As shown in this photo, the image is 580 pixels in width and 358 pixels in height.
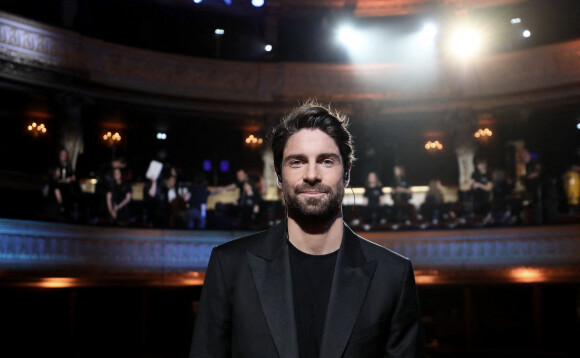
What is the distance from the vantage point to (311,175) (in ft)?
6.39

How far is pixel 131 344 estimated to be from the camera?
41.5ft

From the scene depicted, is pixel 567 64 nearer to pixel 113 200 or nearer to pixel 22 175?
pixel 113 200

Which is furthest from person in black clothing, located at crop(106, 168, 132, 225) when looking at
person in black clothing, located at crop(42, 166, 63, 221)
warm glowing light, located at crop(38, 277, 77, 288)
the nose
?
the nose

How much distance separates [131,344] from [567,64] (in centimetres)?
1168

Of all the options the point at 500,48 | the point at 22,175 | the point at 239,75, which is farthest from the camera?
the point at 239,75

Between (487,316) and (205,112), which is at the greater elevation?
(205,112)

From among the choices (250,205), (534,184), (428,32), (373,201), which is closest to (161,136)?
(250,205)

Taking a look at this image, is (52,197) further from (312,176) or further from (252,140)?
(312,176)

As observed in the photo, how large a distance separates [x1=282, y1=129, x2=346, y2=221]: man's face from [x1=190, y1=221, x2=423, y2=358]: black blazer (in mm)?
160

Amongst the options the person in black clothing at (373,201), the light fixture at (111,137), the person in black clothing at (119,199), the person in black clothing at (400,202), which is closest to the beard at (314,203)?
the person in black clothing at (119,199)

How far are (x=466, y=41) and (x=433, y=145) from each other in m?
2.87

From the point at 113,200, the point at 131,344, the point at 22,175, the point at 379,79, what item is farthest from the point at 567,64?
the point at 22,175

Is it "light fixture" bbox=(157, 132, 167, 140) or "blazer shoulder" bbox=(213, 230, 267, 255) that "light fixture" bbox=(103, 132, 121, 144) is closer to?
"light fixture" bbox=(157, 132, 167, 140)

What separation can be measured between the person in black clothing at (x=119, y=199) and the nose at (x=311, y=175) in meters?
10.4
